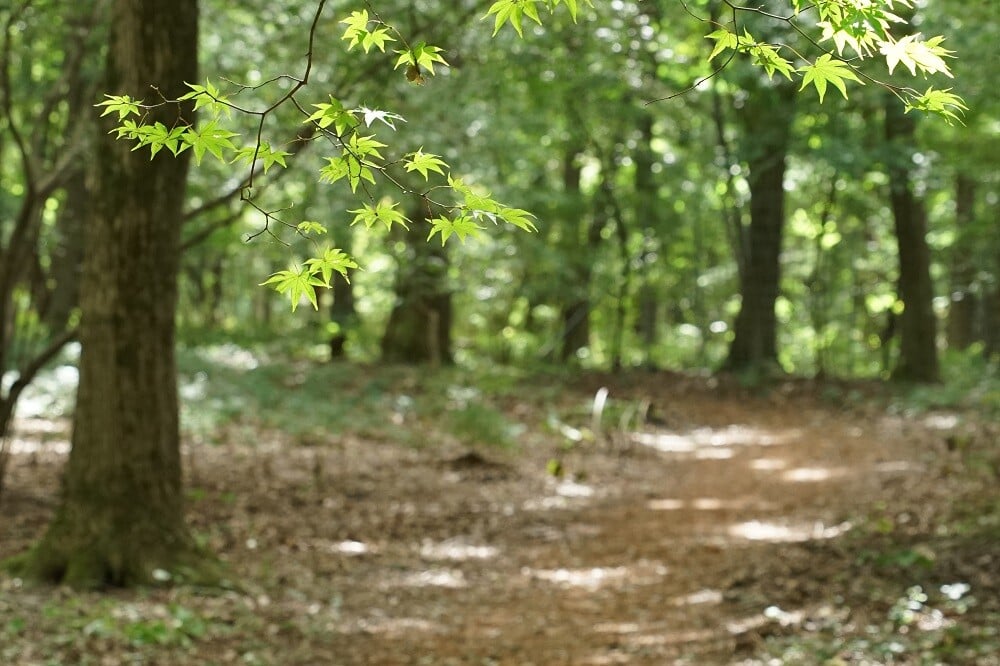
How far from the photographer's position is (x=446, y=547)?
8.83 metres

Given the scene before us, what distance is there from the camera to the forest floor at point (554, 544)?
5.95 meters

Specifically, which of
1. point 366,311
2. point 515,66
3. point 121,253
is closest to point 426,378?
point 515,66

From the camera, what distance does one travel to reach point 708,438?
47.7ft

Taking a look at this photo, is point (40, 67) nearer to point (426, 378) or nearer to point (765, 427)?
point (426, 378)

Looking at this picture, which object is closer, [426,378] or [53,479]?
[53,479]

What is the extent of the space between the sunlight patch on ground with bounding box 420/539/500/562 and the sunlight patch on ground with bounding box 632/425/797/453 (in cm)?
531

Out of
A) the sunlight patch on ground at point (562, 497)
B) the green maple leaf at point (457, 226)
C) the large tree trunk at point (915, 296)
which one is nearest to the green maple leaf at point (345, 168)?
the green maple leaf at point (457, 226)

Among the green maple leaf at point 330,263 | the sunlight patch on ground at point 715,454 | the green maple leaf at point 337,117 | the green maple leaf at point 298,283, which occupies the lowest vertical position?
the sunlight patch on ground at point 715,454

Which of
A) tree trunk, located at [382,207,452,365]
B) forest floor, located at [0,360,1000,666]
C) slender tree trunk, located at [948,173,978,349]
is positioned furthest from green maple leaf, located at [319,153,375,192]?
tree trunk, located at [382,207,452,365]

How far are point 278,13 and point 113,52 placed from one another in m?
2.79

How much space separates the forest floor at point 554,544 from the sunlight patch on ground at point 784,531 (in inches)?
1.4

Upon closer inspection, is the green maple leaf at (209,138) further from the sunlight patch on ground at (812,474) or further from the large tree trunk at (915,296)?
the large tree trunk at (915,296)

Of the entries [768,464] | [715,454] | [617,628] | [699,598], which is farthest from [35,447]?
[768,464]

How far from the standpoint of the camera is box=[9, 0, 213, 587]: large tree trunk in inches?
256
